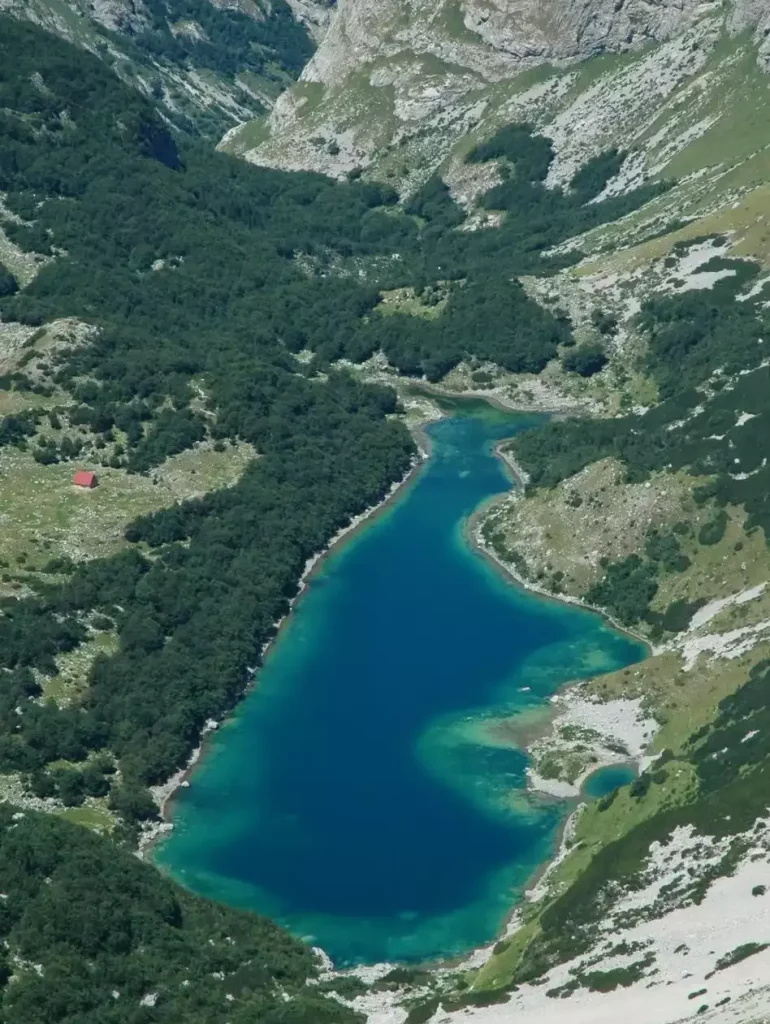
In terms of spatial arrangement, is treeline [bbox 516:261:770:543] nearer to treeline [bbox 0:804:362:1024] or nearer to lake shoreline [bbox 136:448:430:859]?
lake shoreline [bbox 136:448:430:859]

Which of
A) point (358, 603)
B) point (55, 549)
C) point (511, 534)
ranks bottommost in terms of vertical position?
point (55, 549)

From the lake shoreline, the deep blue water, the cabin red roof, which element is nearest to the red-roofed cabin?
the cabin red roof

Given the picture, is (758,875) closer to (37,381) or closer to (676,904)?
(676,904)

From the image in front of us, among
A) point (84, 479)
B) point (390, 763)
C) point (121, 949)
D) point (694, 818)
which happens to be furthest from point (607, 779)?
point (84, 479)

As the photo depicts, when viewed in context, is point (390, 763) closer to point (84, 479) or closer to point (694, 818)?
point (694, 818)

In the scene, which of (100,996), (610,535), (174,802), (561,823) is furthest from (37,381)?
(100,996)

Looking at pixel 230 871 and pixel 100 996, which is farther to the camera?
pixel 230 871
